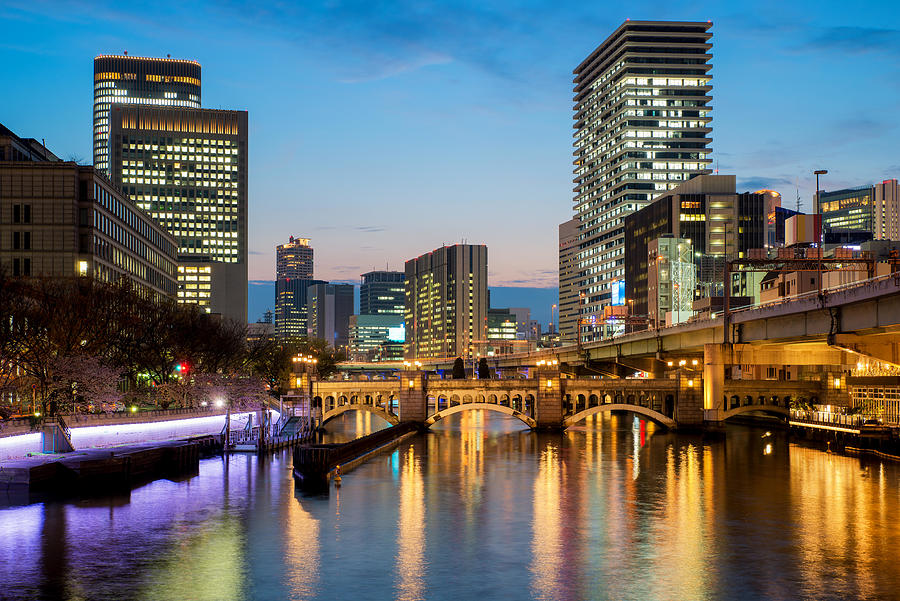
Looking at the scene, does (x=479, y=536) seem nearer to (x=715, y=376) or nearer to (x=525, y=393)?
(x=715, y=376)

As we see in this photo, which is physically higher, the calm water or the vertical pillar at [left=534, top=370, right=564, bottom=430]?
the vertical pillar at [left=534, top=370, right=564, bottom=430]

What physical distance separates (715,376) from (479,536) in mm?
70031

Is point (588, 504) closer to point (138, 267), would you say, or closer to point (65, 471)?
point (65, 471)

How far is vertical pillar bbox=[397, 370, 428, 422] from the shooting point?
119938 millimetres

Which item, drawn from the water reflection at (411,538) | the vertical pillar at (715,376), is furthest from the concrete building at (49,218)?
the vertical pillar at (715,376)

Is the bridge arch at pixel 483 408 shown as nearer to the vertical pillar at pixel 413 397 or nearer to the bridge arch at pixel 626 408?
the vertical pillar at pixel 413 397

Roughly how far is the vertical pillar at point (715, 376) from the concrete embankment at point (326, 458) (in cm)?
4054

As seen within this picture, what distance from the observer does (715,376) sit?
113125mm

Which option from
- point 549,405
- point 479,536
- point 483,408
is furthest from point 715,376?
point 479,536

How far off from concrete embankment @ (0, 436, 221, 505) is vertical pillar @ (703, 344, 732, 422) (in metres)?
64.4

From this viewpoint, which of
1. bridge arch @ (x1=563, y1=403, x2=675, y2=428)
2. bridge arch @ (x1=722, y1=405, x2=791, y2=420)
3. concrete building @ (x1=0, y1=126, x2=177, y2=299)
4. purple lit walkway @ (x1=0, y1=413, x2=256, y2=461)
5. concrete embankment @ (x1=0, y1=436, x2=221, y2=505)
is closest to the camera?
concrete embankment @ (x1=0, y1=436, x2=221, y2=505)

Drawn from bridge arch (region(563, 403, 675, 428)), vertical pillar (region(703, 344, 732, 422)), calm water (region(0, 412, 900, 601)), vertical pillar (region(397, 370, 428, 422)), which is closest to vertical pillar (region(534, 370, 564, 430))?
bridge arch (region(563, 403, 675, 428))

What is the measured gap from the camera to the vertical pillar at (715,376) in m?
113

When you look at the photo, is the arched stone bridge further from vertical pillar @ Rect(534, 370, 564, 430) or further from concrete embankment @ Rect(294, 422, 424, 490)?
concrete embankment @ Rect(294, 422, 424, 490)
